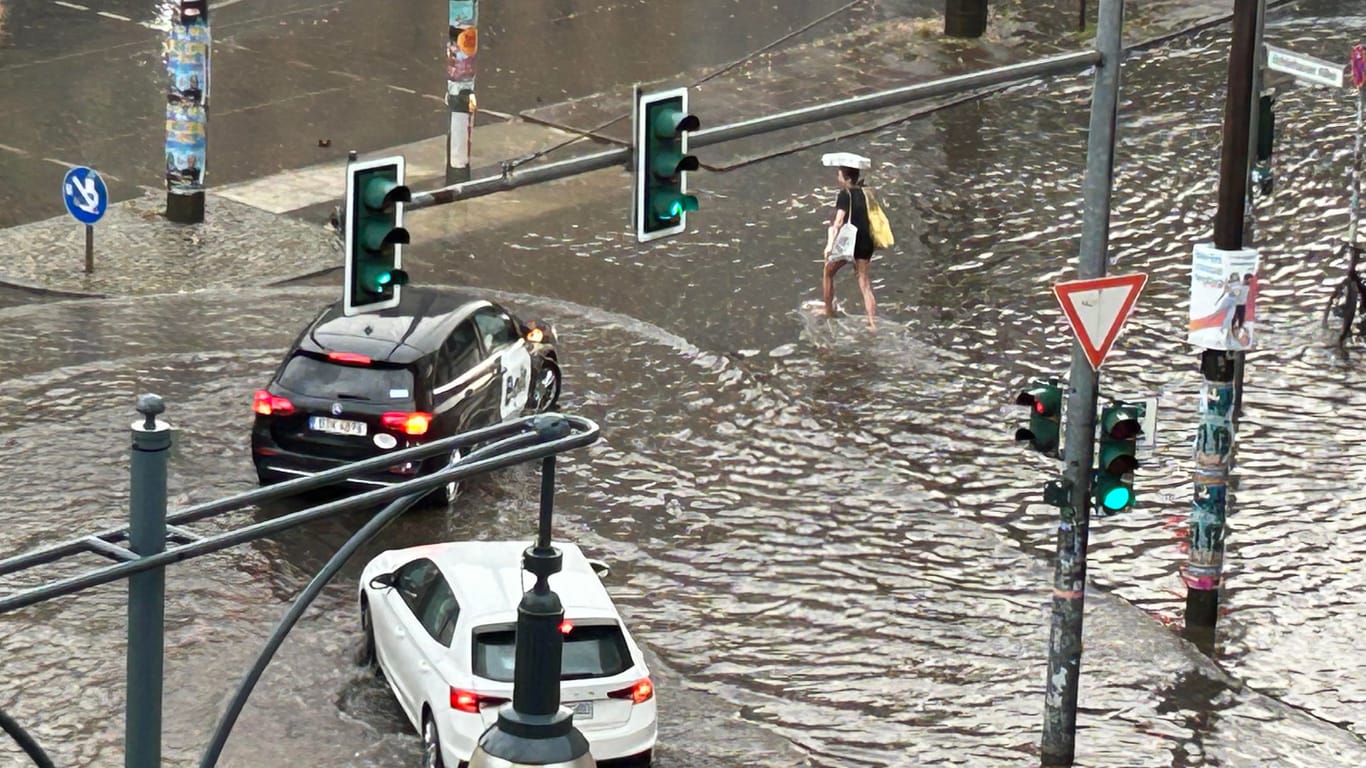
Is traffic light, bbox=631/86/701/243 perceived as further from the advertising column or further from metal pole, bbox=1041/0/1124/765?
the advertising column

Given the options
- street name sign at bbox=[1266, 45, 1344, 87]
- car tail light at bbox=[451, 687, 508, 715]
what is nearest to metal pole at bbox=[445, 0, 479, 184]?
street name sign at bbox=[1266, 45, 1344, 87]

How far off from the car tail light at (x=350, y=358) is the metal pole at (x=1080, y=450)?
5.79 metres

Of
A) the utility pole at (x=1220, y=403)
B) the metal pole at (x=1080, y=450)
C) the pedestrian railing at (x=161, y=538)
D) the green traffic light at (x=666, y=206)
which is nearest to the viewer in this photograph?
the pedestrian railing at (x=161, y=538)

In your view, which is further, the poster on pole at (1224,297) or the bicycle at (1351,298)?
the bicycle at (1351,298)

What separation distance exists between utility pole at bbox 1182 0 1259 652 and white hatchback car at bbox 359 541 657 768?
14.8 ft

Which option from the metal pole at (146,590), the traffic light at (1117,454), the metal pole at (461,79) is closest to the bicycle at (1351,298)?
the traffic light at (1117,454)

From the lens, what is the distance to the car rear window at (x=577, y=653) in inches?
482

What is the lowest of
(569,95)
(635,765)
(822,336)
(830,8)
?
(635,765)

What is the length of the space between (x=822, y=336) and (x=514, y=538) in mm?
5540

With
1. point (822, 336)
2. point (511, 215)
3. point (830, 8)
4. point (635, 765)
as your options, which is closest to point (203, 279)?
point (511, 215)

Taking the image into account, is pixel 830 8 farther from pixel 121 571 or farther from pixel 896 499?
pixel 121 571

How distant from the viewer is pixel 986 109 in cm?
2836

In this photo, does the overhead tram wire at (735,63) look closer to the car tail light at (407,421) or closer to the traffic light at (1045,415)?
the car tail light at (407,421)

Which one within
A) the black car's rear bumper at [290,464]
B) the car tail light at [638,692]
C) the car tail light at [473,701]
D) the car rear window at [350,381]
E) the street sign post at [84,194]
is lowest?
the car tail light at [473,701]
